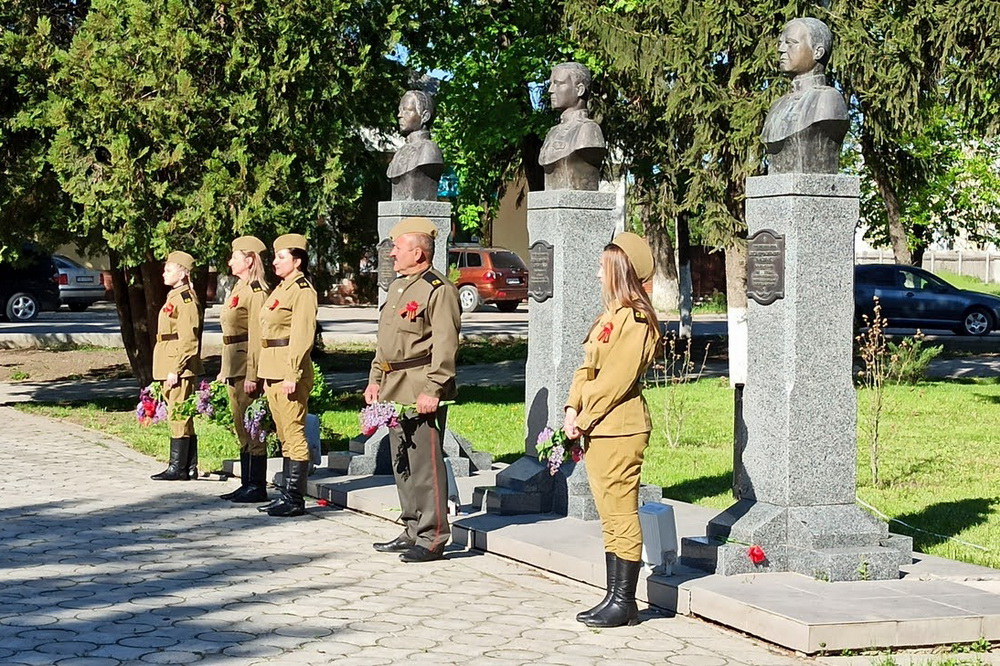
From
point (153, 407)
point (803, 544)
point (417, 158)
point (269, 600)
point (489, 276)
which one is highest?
point (417, 158)

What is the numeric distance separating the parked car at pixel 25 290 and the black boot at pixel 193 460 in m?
26.5

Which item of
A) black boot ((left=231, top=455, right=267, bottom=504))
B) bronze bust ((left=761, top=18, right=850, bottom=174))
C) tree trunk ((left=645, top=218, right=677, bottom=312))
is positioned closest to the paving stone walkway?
black boot ((left=231, top=455, right=267, bottom=504))

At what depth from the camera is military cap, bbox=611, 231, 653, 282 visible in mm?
7977

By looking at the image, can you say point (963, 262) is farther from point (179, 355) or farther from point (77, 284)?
point (179, 355)

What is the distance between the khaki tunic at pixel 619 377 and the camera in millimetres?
7727

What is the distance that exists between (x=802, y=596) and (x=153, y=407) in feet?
23.0

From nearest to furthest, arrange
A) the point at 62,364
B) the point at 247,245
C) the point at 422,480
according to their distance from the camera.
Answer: the point at 422,480, the point at 247,245, the point at 62,364

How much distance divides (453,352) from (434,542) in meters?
1.20

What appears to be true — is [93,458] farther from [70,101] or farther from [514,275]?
[514,275]

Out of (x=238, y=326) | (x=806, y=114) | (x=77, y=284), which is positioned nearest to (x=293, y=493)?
(x=238, y=326)

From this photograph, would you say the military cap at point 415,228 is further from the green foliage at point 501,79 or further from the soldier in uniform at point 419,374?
the green foliage at point 501,79

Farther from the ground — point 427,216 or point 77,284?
point 427,216

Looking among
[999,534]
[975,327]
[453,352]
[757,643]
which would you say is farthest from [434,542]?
[975,327]

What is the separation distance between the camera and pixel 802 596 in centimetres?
785
